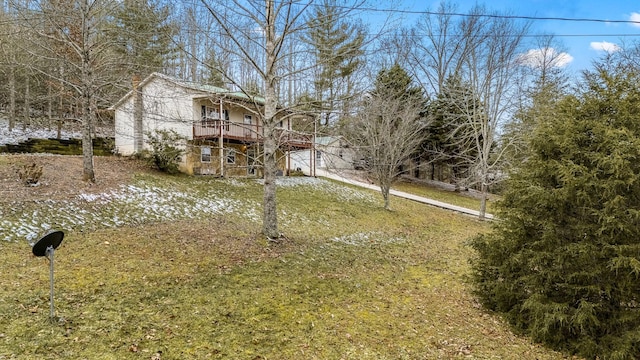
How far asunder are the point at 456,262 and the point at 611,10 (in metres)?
7.49

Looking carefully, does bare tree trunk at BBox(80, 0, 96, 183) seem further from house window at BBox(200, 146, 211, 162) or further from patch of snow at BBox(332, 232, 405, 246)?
patch of snow at BBox(332, 232, 405, 246)

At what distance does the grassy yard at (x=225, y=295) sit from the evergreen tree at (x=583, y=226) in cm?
63

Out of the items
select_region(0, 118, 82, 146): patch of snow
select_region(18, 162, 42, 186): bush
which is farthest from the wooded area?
select_region(0, 118, 82, 146): patch of snow

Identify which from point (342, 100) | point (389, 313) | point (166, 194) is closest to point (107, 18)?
point (166, 194)

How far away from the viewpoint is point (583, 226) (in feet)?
15.8

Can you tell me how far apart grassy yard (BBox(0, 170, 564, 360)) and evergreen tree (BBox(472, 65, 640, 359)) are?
628mm

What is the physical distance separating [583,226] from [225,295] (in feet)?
18.1

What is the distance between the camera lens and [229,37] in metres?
7.90

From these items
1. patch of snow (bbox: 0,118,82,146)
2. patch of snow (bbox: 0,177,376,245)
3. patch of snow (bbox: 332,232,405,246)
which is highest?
patch of snow (bbox: 0,118,82,146)

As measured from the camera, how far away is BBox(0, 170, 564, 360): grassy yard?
4191mm

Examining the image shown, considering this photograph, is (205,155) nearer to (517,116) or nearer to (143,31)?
(143,31)

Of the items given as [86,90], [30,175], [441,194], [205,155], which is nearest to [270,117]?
[86,90]

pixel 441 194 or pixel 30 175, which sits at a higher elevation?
pixel 30 175

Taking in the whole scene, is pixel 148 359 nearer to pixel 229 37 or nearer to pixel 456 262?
pixel 229 37
